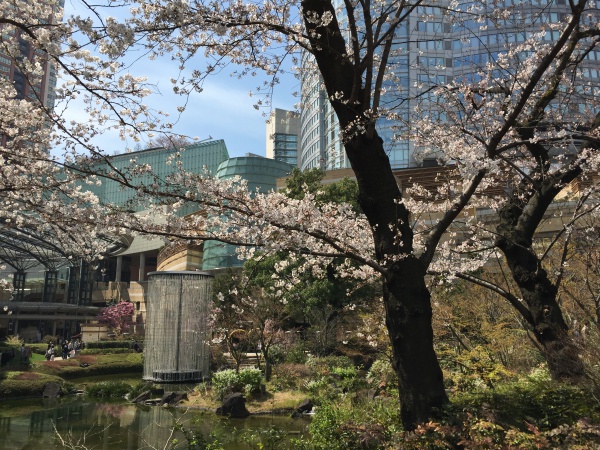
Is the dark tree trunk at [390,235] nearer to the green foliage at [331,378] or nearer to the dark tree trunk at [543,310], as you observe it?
the dark tree trunk at [543,310]

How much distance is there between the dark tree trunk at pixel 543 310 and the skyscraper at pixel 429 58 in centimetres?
195

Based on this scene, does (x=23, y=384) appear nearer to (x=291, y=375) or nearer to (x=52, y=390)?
(x=52, y=390)

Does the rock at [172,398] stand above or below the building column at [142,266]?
below

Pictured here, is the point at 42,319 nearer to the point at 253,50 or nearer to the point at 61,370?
the point at 61,370

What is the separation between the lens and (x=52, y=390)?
754 inches

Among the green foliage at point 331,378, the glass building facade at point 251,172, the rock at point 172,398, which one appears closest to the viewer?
the green foliage at point 331,378

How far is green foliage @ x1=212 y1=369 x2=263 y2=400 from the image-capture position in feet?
54.4

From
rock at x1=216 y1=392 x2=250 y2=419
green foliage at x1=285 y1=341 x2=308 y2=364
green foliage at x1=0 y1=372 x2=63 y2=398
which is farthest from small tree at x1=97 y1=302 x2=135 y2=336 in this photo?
rock at x1=216 y1=392 x2=250 y2=419

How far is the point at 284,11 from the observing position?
543cm

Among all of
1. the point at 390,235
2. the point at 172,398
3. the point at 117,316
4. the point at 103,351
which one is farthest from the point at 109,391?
the point at 117,316

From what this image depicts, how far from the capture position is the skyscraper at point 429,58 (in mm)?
5727

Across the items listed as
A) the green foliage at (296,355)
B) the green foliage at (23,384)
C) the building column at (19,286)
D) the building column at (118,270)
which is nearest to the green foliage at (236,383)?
the green foliage at (296,355)

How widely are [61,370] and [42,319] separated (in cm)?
2506

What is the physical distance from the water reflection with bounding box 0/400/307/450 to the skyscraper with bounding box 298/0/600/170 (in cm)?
725
